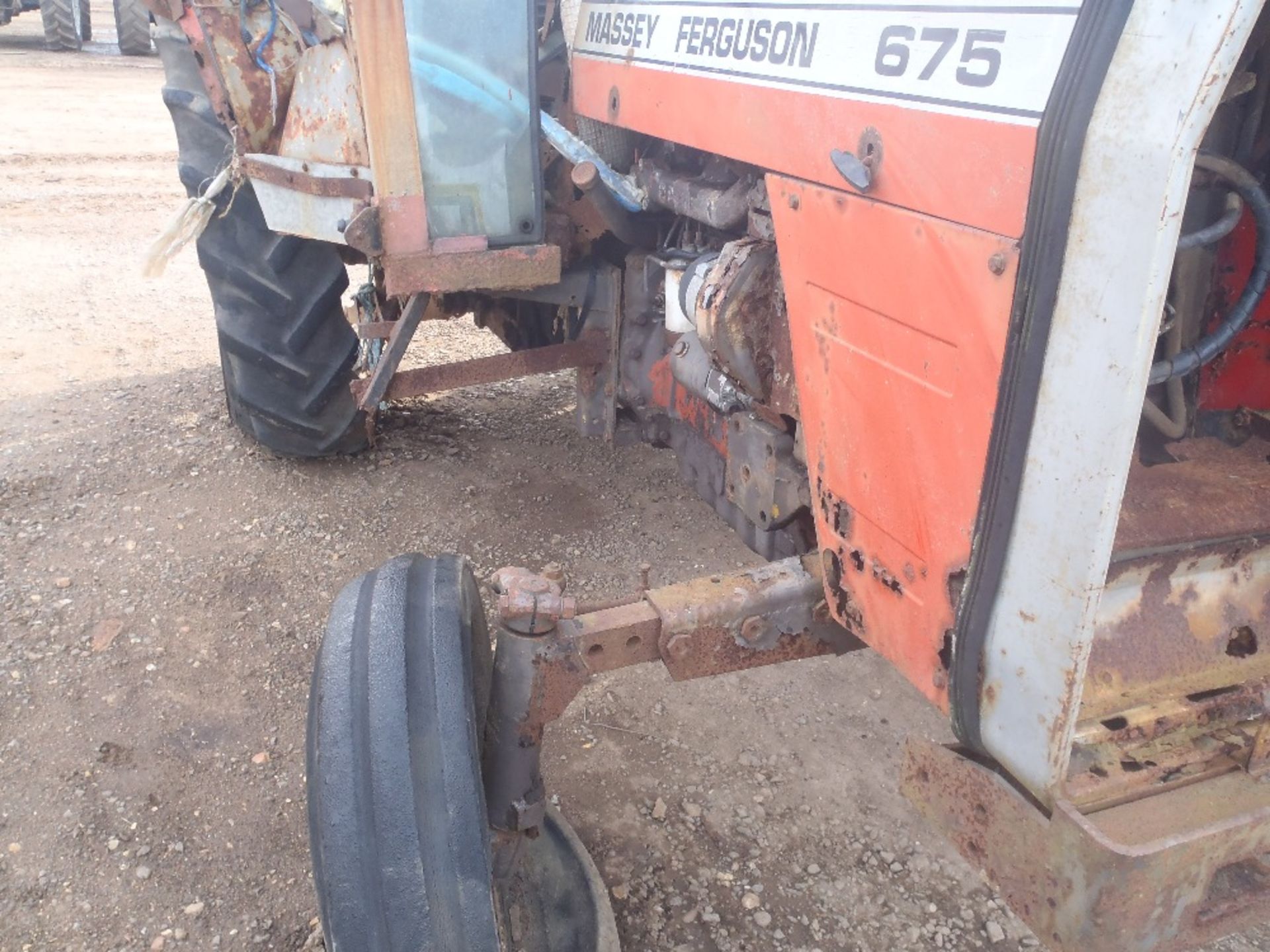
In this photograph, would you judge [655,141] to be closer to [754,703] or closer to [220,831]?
[754,703]

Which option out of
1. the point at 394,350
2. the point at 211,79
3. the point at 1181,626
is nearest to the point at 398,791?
the point at 1181,626

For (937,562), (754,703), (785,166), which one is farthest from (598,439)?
(937,562)

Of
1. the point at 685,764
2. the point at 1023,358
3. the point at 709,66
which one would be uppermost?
the point at 709,66

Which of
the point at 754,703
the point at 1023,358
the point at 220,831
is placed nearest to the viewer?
the point at 1023,358

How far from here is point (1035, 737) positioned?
1229 millimetres

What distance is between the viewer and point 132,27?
12570 mm

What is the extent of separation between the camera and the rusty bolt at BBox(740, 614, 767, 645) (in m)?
1.70

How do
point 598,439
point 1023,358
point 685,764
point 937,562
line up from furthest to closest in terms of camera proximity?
1. point 598,439
2. point 685,764
3. point 937,562
4. point 1023,358

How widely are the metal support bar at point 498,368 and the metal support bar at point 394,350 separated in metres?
0.10

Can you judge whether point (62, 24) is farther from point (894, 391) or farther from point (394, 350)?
point (894, 391)

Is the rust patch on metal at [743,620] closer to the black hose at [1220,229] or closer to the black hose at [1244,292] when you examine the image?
the black hose at [1244,292]

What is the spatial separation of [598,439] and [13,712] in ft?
6.95

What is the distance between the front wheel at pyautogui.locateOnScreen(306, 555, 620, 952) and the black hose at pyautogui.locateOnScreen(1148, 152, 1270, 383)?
1088mm

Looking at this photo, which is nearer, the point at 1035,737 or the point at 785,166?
the point at 1035,737
